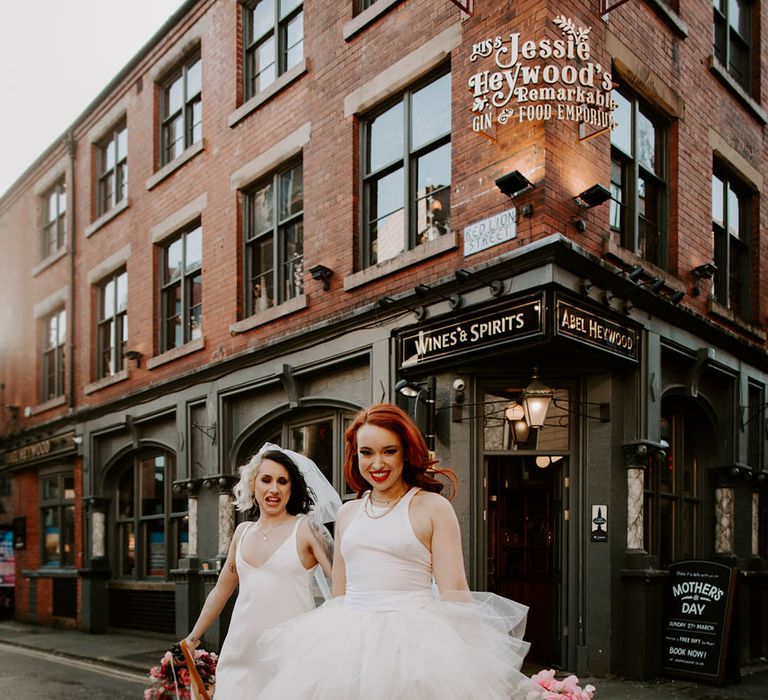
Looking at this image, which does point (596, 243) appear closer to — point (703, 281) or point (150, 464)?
point (703, 281)

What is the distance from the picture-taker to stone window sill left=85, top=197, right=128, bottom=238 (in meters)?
16.6

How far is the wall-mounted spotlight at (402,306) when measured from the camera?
31.3ft

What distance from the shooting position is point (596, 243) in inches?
360

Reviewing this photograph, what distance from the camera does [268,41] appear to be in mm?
13188

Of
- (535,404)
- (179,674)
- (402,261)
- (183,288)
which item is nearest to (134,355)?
(183,288)

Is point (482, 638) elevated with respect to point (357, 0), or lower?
lower

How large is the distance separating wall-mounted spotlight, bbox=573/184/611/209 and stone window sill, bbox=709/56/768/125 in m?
3.93

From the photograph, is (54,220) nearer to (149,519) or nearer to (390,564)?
(149,519)

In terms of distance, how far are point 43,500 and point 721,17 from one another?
630 inches

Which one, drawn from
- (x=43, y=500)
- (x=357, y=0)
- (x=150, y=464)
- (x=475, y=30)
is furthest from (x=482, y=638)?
(x=43, y=500)

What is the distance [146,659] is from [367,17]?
8.96 metres

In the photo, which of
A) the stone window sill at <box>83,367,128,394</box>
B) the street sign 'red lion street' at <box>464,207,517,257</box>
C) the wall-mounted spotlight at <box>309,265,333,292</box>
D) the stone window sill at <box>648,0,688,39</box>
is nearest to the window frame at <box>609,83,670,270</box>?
the stone window sill at <box>648,0,688,39</box>

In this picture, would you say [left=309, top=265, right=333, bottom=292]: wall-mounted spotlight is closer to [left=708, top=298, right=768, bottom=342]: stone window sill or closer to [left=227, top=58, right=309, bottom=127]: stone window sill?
[left=227, top=58, right=309, bottom=127]: stone window sill

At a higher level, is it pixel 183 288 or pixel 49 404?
pixel 183 288
